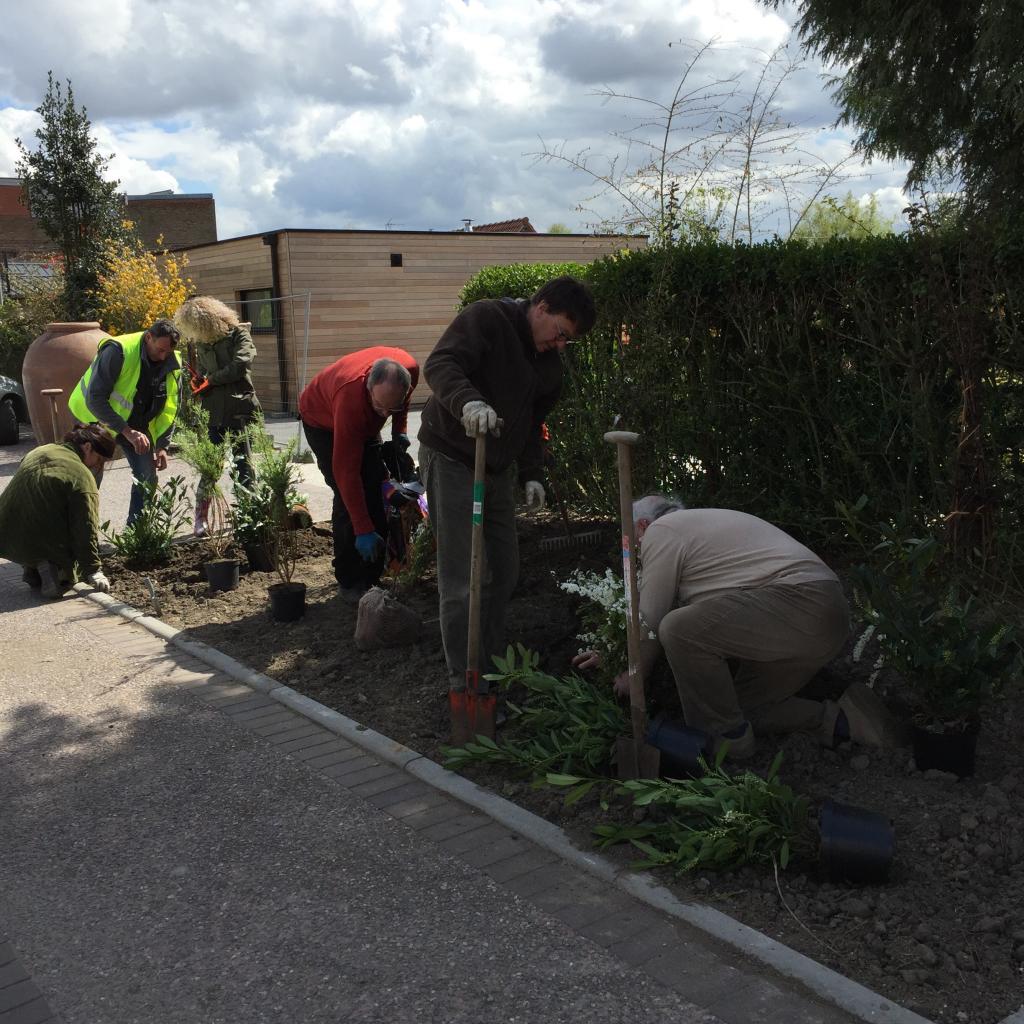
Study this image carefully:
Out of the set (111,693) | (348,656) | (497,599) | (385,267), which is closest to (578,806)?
(497,599)

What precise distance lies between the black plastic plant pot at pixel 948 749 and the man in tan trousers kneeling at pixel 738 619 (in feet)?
0.70

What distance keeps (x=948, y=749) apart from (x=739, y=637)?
2.66ft

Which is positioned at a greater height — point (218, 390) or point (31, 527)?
point (218, 390)

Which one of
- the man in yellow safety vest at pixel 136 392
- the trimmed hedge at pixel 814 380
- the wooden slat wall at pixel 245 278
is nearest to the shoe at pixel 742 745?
the trimmed hedge at pixel 814 380

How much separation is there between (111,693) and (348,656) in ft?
3.91

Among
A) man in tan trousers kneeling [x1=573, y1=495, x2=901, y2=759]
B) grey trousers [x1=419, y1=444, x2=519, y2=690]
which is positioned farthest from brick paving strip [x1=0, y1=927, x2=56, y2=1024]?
man in tan trousers kneeling [x1=573, y1=495, x2=901, y2=759]

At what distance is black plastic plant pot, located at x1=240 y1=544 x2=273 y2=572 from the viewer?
723 cm

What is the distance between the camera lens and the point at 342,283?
69.4ft

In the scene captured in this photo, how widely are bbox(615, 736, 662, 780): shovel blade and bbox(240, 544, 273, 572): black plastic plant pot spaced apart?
413cm

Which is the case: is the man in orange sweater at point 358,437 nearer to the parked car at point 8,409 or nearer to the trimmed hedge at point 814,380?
the trimmed hedge at point 814,380

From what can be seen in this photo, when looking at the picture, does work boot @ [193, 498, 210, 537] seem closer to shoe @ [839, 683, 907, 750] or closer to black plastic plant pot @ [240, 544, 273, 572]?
black plastic plant pot @ [240, 544, 273, 572]

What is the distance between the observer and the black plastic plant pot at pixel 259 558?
23.7 ft

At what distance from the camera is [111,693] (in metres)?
5.16

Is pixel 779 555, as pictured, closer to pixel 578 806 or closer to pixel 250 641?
pixel 578 806
